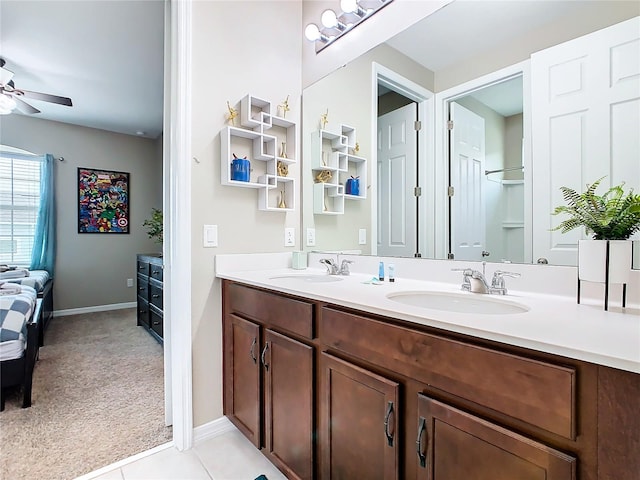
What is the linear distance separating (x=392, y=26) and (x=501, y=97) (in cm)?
73

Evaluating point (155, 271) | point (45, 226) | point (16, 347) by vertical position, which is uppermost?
point (45, 226)

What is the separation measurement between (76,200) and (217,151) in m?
3.93

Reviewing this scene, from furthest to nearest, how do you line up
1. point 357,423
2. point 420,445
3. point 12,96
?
point 12,96 < point 357,423 < point 420,445

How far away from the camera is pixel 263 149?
78.3 inches

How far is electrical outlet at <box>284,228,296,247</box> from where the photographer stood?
2139mm

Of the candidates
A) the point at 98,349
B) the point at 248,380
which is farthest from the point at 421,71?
the point at 98,349

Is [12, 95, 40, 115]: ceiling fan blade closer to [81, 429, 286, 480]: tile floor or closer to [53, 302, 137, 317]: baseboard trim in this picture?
[53, 302, 137, 317]: baseboard trim

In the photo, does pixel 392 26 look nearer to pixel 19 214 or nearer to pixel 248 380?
pixel 248 380

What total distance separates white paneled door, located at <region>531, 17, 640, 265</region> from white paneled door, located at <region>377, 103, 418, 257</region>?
55 centimetres

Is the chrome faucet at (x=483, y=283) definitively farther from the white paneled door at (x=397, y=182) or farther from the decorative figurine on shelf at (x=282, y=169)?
the decorative figurine on shelf at (x=282, y=169)

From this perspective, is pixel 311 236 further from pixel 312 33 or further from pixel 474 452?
pixel 474 452

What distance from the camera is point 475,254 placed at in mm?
1398

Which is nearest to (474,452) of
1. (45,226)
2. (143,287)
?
(143,287)

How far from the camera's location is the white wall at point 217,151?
1758 mm
